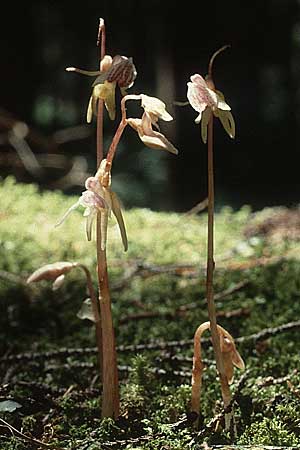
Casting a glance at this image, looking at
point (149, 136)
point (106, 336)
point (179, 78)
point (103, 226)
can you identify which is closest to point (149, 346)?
point (106, 336)

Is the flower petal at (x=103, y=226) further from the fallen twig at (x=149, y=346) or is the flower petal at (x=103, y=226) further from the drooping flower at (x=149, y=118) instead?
the fallen twig at (x=149, y=346)

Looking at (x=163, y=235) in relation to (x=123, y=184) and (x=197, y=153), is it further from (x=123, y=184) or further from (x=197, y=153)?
(x=197, y=153)

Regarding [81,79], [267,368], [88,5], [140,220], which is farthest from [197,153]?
[267,368]

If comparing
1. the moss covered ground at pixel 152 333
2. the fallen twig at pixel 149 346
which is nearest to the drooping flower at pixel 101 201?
the moss covered ground at pixel 152 333

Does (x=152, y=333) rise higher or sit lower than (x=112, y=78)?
lower

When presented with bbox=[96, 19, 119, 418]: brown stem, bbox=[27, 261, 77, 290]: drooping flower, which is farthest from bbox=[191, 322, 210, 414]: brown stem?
bbox=[27, 261, 77, 290]: drooping flower

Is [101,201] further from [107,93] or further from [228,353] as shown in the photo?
[228,353]

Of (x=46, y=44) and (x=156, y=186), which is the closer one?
(x=156, y=186)
